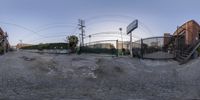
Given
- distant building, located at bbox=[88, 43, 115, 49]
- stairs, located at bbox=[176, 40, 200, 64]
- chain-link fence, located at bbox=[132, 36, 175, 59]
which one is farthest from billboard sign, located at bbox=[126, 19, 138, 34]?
stairs, located at bbox=[176, 40, 200, 64]

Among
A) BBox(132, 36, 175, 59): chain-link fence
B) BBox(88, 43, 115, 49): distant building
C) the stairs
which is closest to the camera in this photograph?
the stairs

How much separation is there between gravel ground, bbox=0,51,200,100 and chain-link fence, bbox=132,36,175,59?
3211mm

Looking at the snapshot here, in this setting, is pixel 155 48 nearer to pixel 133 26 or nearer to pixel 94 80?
pixel 133 26

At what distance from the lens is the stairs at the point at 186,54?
25186 mm

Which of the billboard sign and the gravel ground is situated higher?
the billboard sign

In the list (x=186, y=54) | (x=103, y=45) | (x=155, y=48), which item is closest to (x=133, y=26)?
(x=155, y=48)

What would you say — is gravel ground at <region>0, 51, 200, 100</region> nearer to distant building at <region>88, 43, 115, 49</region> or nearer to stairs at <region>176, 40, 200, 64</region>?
stairs at <region>176, 40, 200, 64</region>

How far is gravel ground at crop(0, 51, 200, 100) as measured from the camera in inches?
671

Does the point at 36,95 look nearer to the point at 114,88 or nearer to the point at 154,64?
the point at 114,88

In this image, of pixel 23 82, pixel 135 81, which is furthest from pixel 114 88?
pixel 23 82

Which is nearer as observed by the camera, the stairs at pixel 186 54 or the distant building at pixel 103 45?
the stairs at pixel 186 54

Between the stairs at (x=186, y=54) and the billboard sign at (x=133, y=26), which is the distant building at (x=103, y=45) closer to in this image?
the billboard sign at (x=133, y=26)

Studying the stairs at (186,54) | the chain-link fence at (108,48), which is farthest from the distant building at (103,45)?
the stairs at (186,54)

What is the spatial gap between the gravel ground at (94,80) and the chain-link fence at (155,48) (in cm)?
321
